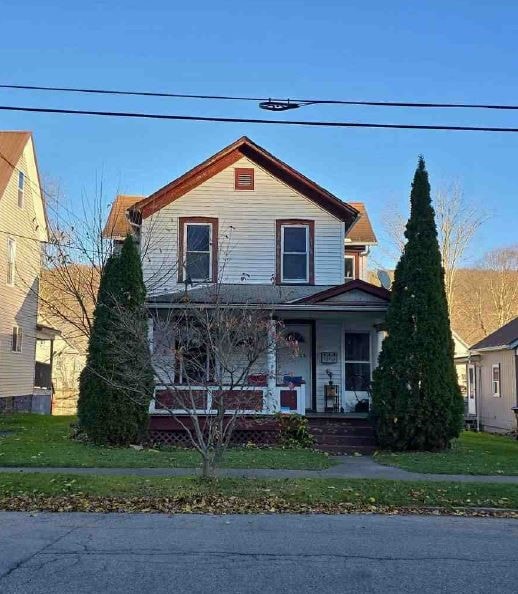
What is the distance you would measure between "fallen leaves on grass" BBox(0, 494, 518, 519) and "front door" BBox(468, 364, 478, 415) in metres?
23.0

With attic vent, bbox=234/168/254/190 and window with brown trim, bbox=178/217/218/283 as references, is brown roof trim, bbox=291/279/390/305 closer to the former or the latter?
window with brown trim, bbox=178/217/218/283

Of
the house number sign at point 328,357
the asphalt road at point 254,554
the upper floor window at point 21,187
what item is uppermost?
the upper floor window at point 21,187

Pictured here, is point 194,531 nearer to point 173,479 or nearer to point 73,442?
point 173,479

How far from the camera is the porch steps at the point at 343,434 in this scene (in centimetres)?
1592

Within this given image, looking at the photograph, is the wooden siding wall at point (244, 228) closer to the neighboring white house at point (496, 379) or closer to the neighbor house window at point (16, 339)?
the neighboring white house at point (496, 379)

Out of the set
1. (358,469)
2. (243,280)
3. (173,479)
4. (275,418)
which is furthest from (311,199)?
(173,479)

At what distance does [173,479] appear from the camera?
35.1ft

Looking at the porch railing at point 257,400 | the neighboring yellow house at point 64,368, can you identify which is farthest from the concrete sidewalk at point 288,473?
the neighboring yellow house at point 64,368

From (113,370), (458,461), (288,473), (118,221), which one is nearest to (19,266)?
(118,221)

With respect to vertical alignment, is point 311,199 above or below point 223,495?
above

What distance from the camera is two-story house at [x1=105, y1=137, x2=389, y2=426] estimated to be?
19203 millimetres

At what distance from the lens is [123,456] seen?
44.4 ft

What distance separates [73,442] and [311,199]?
949 centimetres

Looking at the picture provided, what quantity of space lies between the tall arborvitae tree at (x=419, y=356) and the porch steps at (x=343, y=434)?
0.70 metres
